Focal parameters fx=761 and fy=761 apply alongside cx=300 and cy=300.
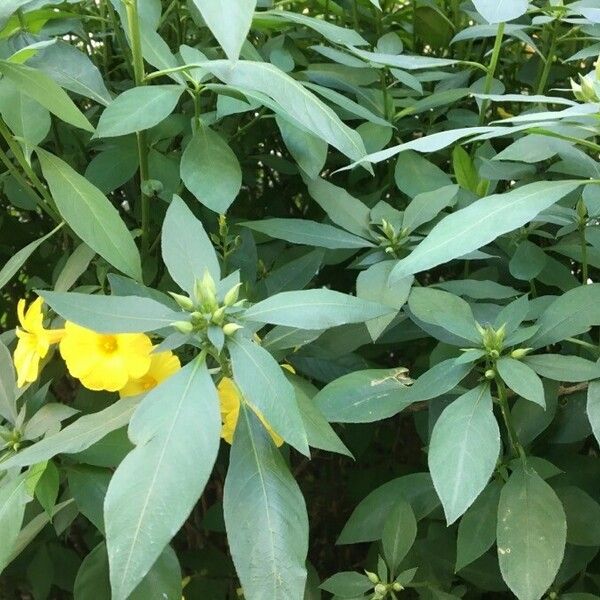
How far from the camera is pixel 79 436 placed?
66 cm

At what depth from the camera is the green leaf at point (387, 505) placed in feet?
2.85

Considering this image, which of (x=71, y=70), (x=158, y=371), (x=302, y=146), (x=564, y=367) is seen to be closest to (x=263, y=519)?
(x=158, y=371)

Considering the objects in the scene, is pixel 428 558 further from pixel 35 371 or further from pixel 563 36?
pixel 563 36

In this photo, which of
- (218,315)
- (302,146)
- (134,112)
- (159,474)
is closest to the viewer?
(159,474)

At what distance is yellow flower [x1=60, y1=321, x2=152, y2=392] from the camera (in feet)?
2.43

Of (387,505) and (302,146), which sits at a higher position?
(302,146)

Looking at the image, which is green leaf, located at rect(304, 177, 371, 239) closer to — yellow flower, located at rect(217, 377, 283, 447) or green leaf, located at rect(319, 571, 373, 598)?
yellow flower, located at rect(217, 377, 283, 447)

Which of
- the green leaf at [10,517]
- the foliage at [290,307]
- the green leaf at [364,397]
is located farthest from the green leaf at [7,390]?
the green leaf at [364,397]

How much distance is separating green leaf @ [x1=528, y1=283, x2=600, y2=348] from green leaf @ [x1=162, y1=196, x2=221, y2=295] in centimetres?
32

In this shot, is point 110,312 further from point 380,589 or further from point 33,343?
point 380,589

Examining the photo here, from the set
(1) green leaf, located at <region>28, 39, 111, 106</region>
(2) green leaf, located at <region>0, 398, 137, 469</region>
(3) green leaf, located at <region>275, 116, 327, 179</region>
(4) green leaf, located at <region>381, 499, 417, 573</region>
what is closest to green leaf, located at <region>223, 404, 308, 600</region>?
(2) green leaf, located at <region>0, 398, 137, 469</region>

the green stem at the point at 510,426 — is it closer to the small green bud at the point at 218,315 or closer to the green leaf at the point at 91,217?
the small green bud at the point at 218,315

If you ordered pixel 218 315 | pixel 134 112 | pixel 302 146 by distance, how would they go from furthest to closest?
pixel 302 146 < pixel 134 112 < pixel 218 315

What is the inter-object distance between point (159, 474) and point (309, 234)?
0.38 m
